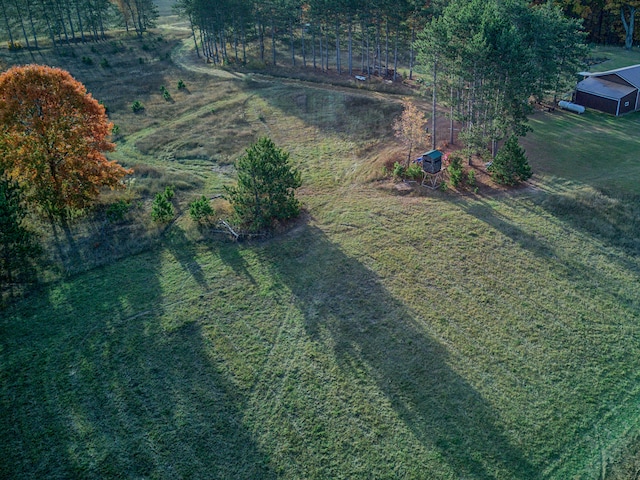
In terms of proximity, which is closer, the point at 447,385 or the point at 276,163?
the point at 447,385

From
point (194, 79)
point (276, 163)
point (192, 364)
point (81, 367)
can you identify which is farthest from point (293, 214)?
point (194, 79)

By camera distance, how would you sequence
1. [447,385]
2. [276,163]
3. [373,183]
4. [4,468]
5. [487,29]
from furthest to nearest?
[373,183] < [487,29] < [276,163] < [447,385] < [4,468]

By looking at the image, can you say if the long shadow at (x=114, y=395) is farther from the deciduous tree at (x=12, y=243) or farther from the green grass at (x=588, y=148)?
the green grass at (x=588, y=148)

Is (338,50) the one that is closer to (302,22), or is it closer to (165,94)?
(302,22)

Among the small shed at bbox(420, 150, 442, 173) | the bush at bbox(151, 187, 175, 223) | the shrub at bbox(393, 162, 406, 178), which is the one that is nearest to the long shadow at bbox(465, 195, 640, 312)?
the small shed at bbox(420, 150, 442, 173)

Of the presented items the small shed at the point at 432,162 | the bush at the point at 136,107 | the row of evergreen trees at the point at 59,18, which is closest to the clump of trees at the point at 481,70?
the small shed at the point at 432,162

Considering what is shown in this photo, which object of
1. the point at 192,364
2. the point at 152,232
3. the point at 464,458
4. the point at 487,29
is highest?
the point at 487,29

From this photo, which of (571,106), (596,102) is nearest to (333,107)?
(571,106)

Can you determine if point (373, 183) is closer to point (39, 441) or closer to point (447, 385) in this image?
point (447, 385)
